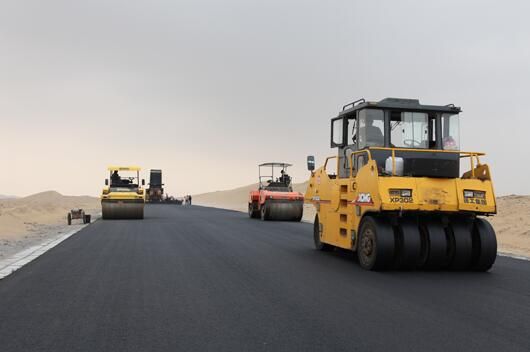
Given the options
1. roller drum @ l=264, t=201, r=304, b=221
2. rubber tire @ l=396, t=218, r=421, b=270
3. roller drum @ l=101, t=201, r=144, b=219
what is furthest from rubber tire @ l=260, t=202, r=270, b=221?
rubber tire @ l=396, t=218, r=421, b=270

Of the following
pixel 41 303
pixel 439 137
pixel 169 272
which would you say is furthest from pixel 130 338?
pixel 439 137

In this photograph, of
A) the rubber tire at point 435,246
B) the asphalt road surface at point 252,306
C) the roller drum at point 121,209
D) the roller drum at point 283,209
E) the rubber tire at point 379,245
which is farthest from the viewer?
the roller drum at point 283,209

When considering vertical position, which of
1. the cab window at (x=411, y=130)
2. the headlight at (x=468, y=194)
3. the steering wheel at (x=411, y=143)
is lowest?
the headlight at (x=468, y=194)

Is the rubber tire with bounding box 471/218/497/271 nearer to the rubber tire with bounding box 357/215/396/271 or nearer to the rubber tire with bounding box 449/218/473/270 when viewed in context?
the rubber tire with bounding box 449/218/473/270

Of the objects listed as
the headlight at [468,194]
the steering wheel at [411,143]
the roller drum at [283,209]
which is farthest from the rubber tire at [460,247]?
the roller drum at [283,209]

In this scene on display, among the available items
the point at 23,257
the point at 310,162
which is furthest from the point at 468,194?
the point at 23,257

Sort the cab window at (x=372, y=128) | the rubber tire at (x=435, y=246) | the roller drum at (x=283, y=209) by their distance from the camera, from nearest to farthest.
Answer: the rubber tire at (x=435, y=246) → the cab window at (x=372, y=128) → the roller drum at (x=283, y=209)

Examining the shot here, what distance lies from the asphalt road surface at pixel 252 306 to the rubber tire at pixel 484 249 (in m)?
0.31

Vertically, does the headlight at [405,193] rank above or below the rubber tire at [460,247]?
above

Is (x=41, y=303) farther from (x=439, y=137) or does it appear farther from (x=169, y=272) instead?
(x=439, y=137)

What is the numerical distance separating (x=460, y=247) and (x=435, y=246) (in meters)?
0.51

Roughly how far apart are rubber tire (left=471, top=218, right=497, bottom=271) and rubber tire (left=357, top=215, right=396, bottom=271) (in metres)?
1.67

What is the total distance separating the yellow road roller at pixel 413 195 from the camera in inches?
378

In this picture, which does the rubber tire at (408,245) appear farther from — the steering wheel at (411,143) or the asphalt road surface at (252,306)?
the steering wheel at (411,143)
